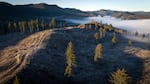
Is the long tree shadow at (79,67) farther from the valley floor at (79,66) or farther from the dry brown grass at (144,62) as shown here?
the dry brown grass at (144,62)

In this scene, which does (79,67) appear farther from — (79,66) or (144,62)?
(144,62)

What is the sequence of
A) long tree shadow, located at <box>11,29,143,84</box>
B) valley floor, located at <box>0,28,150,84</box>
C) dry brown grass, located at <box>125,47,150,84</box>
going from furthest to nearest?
dry brown grass, located at <box>125,47,150,84</box> < valley floor, located at <box>0,28,150,84</box> < long tree shadow, located at <box>11,29,143,84</box>

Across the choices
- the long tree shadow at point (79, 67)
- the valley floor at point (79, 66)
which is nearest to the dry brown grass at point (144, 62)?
the valley floor at point (79, 66)

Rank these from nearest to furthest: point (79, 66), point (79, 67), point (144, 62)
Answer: point (79, 67) → point (79, 66) → point (144, 62)

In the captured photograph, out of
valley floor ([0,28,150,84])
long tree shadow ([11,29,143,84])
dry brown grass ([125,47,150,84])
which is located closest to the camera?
long tree shadow ([11,29,143,84])

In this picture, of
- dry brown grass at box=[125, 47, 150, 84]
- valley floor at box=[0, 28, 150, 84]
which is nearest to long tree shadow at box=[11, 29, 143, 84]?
valley floor at box=[0, 28, 150, 84]

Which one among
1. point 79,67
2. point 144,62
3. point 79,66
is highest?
point 144,62

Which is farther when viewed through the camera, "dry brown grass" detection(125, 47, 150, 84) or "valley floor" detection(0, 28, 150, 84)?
"dry brown grass" detection(125, 47, 150, 84)

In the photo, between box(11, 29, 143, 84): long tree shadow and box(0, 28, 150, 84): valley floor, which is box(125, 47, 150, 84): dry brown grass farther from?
box(11, 29, 143, 84): long tree shadow

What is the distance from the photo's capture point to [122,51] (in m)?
153

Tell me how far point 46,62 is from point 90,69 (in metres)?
22.8

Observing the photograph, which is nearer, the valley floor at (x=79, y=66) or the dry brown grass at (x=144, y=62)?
the valley floor at (x=79, y=66)

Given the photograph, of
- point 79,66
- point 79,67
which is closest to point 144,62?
point 79,66

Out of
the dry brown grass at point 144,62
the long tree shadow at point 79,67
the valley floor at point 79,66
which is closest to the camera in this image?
the long tree shadow at point 79,67
